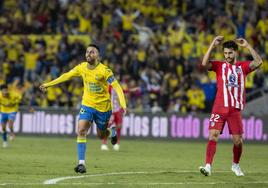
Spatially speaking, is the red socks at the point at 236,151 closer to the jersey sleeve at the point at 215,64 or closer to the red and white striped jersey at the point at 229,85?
the red and white striped jersey at the point at 229,85

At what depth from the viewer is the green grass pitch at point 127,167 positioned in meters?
13.2

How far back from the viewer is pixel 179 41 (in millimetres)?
33781

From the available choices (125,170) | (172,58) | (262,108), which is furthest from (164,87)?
(125,170)

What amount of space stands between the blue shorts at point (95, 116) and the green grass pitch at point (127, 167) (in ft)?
2.93

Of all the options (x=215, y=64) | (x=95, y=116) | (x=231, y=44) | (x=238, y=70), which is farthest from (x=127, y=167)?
(x=231, y=44)

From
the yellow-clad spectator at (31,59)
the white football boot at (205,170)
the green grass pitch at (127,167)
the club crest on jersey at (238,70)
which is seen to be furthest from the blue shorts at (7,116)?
the white football boot at (205,170)

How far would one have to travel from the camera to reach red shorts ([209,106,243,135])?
14.8 metres

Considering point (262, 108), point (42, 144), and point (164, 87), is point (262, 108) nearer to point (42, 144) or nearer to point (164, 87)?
point (164, 87)

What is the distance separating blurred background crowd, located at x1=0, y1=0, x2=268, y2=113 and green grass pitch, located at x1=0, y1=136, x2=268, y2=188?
670cm

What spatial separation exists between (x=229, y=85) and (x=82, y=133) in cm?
283

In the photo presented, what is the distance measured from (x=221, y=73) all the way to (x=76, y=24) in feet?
72.2

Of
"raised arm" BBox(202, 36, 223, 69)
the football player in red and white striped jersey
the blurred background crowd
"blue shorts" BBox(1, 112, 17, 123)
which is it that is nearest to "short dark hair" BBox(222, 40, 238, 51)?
the football player in red and white striped jersey

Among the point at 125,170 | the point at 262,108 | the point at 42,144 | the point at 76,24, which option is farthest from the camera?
the point at 76,24

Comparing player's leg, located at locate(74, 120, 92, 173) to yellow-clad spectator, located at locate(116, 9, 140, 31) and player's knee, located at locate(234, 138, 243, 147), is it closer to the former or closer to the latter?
player's knee, located at locate(234, 138, 243, 147)
